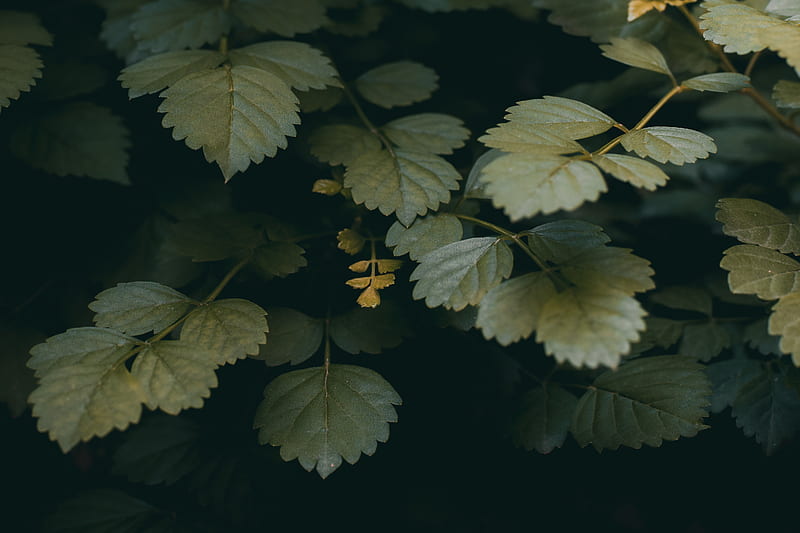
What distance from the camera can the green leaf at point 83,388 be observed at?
835 mm

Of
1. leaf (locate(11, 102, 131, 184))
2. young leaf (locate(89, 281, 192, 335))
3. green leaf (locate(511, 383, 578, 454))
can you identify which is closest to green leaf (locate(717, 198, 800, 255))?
green leaf (locate(511, 383, 578, 454))

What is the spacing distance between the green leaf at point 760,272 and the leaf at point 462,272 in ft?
1.08

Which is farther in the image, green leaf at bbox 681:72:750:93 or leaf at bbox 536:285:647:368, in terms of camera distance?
green leaf at bbox 681:72:750:93

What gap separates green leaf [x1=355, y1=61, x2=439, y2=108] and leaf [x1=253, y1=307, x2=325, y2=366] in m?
0.49

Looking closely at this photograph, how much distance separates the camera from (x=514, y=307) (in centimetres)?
87

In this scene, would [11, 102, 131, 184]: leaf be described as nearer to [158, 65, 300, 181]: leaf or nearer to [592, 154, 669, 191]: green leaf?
[158, 65, 300, 181]: leaf

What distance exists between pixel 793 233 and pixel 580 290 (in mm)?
460

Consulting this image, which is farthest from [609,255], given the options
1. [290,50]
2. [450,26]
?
[450,26]

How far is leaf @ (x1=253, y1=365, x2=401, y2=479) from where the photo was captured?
1.01 meters

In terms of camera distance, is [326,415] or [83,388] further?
[326,415]

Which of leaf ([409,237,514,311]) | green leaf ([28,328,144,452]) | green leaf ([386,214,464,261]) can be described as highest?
leaf ([409,237,514,311])

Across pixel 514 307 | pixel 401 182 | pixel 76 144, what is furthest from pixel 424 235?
pixel 76 144

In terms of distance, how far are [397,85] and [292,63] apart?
283 millimetres

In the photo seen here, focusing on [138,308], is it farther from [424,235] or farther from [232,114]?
[424,235]
